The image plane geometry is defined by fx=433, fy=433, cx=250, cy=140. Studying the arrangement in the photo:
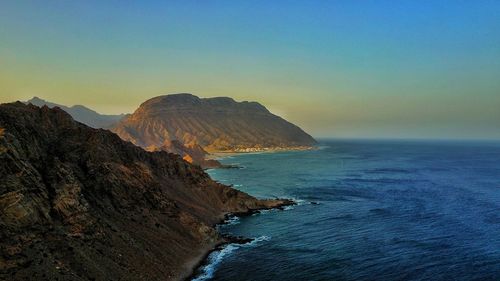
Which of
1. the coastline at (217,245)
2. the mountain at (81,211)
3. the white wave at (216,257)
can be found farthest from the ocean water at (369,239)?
the mountain at (81,211)

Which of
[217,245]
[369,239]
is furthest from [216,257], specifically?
[369,239]

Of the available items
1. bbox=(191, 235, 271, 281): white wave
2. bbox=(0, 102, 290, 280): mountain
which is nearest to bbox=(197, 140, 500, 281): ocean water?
bbox=(191, 235, 271, 281): white wave

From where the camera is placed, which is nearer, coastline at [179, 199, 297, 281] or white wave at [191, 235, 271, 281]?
white wave at [191, 235, 271, 281]

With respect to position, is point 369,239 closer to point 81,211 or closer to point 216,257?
point 216,257

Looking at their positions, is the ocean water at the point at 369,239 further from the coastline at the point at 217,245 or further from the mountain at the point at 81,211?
the mountain at the point at 81,211

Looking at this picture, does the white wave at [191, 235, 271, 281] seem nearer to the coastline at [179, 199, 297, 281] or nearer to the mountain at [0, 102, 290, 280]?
the coastline at [179, 199, 297, 281]

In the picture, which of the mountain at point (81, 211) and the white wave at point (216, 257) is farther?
the white wave at point (216, 257)

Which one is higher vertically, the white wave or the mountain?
the mountain
